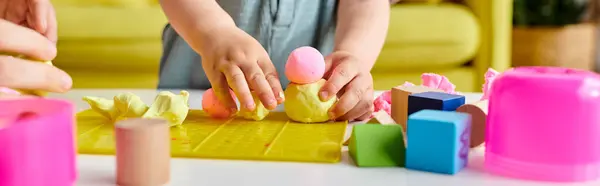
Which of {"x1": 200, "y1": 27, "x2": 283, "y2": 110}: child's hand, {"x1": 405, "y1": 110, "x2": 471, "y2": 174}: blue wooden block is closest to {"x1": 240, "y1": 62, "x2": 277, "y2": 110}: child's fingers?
{"x1": 200, "y1": 27, "x2": 283, "y2": 110}: child's hand

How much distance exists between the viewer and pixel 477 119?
554 millimetres

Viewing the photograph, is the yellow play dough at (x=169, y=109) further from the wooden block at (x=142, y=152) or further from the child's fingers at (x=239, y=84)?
the wooden block at (x=142, y=152)

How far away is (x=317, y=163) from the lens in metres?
0.51

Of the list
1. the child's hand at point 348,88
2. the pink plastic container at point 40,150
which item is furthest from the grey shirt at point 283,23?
the pink plastic container at point 40,150

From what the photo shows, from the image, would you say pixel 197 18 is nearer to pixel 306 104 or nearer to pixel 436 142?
pixel 306 104

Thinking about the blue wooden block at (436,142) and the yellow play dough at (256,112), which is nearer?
the blue wooden block at (436,142)

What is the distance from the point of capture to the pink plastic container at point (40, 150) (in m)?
0.36

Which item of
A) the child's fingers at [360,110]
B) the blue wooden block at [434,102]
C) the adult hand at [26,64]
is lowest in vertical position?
the child's fingers at [360,110]

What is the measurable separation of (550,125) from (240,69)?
36 cm

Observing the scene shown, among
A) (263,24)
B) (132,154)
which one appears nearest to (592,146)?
(132,154)

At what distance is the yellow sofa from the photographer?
2.01 meters

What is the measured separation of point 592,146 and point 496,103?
Result: 0.07m

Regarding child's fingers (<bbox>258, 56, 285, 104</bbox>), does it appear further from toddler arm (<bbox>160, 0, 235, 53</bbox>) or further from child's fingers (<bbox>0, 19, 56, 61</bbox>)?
child's fingers (<bbox>0, 19, 56, 61</bbox>)

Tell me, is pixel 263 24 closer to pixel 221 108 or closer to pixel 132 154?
pixel 221 108
